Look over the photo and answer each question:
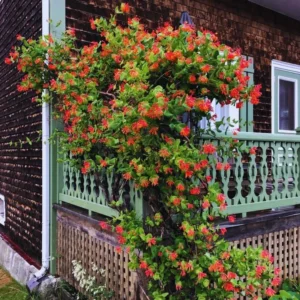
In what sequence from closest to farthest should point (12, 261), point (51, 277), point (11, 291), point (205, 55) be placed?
point (205, 55), point (51, 277), point (11, 291), point (12, 261)

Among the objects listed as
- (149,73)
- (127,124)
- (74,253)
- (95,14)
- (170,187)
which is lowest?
(74,253)

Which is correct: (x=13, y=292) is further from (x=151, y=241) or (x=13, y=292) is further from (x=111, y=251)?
(x=151, y=241)

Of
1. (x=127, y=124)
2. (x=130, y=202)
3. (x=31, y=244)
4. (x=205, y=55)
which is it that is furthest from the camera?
(x=31, y=244)

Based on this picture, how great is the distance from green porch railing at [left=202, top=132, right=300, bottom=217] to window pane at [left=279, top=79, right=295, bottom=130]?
3411 millimetres

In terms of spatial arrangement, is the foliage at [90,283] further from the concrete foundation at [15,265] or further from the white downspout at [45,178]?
the concrete foundation at [15,265]

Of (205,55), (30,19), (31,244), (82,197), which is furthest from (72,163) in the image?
(30,19)

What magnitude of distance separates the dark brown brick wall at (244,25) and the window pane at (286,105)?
474mm

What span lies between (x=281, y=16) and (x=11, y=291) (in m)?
6.96

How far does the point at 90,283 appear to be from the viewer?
4.03 meters

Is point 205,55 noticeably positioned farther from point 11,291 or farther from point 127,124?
point 11,291

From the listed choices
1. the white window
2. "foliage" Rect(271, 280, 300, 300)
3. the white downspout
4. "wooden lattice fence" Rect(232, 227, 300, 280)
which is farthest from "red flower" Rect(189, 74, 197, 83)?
the white window

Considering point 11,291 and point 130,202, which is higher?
point 130,202

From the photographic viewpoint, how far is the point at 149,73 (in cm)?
291

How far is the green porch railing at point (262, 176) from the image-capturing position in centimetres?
389
